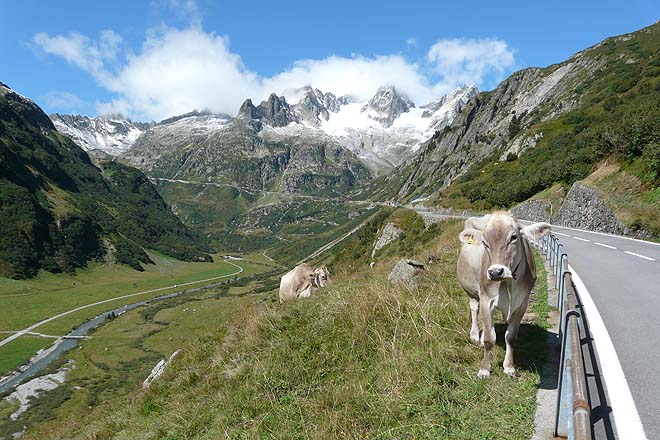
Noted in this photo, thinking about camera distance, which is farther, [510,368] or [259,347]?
[259,347]

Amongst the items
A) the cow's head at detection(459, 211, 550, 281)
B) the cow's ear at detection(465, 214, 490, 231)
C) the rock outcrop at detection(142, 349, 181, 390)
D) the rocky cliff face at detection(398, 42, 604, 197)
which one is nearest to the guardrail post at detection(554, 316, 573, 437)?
the cow's head at detection(459, 211, 550, 281)

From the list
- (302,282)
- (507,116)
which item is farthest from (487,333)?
(507,116)

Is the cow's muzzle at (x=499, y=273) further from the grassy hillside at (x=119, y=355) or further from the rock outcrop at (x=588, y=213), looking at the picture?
the grassy hillside at (x=119, y=355)

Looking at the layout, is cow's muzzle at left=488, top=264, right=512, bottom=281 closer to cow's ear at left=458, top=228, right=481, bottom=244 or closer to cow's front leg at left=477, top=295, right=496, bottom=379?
cow's front leg at left=477, top=295, right=496, bottom=379

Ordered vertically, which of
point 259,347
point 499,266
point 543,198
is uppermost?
point 543,198

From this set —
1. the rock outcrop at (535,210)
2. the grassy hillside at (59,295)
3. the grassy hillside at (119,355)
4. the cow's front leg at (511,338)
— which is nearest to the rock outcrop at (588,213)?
the rock outcrop at (535,210)

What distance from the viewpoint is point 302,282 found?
60.4ft

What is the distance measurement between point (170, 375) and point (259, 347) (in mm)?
4323

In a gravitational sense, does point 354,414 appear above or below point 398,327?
below

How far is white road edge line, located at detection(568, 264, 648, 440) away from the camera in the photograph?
15.5 ft

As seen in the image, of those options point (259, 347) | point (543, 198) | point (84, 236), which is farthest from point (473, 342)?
point (84, 236)

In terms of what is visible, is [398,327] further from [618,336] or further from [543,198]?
[543,198]

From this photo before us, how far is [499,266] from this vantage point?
5.66 m

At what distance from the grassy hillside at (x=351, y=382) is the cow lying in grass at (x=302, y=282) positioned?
241 inches
